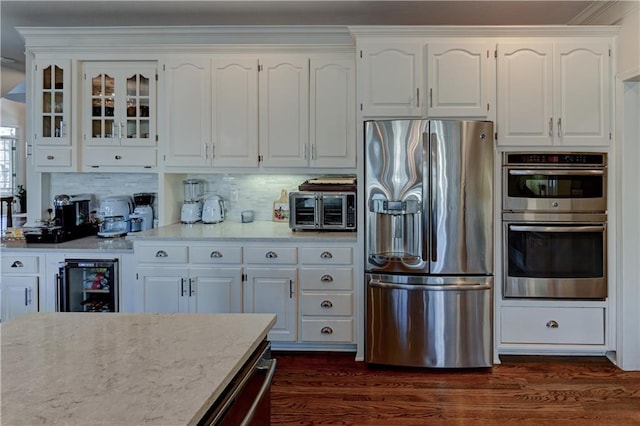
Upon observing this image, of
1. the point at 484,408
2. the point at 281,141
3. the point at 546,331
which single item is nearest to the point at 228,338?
the point at 484,408

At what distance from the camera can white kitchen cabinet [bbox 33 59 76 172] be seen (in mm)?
3631

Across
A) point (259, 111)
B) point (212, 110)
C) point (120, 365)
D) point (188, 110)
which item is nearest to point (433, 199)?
point (259, 111)

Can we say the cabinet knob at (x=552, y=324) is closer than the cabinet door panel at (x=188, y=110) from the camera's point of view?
Yes

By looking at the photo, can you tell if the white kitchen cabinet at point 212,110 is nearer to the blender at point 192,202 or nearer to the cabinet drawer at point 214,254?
the blender at point 192,202

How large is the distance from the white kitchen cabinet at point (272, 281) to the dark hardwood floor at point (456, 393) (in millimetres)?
393

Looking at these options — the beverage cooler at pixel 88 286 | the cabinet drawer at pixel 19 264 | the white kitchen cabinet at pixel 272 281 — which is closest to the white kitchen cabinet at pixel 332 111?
the white kitchen cabinet at pixel 272 281

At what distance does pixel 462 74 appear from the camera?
3127 millimetres

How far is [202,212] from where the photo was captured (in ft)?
12.9

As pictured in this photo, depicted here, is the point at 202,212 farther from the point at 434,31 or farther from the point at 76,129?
the point at 434,31

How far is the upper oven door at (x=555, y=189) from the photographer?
123 inches

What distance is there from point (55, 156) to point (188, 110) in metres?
1.16

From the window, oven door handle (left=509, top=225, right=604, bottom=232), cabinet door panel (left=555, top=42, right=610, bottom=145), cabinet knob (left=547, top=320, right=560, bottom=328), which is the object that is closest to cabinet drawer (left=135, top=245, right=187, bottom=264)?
oven door handle (left=509, top=225, right=604, bottom=232)

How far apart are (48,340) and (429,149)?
7.97 feet

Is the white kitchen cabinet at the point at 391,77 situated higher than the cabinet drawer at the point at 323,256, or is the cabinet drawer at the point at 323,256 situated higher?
the white kitchen cabinet at the point at 391,77
